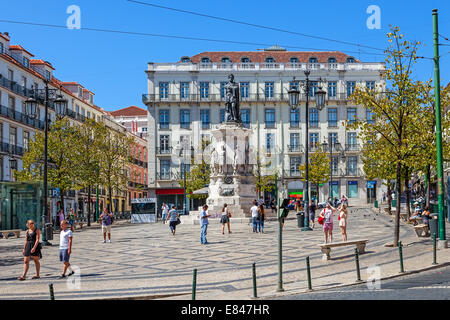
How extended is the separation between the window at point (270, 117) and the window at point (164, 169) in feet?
42.3

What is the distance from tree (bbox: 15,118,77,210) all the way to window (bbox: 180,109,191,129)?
25661 mm

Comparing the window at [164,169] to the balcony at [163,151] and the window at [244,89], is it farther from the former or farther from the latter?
the window at [244,89]

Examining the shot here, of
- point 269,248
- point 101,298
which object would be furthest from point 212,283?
point 269,248

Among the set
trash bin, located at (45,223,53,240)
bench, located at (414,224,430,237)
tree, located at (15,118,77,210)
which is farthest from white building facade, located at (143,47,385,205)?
bench, located at (414,224,430,237)

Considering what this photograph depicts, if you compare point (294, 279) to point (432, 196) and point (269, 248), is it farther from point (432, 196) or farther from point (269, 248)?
point (432, 196)

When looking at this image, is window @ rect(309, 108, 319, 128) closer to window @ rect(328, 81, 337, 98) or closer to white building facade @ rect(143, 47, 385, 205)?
white building facade @ rect(143, 47, 385, 205)

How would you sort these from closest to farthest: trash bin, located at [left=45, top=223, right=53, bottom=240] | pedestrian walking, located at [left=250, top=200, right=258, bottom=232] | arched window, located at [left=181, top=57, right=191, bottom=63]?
trash bin, located at [left=45, top=223, right=53, bottom=240]
pedestrian walking, located at [left=250, top=200, right=258, bottom=232]
arched window, located at [left=181, top=57, right=191, bottom=63]

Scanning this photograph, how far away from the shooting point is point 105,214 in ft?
78.4

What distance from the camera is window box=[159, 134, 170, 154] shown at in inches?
2616

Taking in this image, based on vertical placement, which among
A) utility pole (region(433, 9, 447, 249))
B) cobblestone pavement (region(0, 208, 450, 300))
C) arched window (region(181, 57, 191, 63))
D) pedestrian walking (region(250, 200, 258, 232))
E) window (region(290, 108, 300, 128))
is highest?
arched window (region(181, 57, 191, 63))

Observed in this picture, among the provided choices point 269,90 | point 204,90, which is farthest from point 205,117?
point 269,90

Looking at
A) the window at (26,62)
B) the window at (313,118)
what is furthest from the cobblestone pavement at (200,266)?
the window at (313,118)

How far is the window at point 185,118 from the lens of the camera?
218 feet
